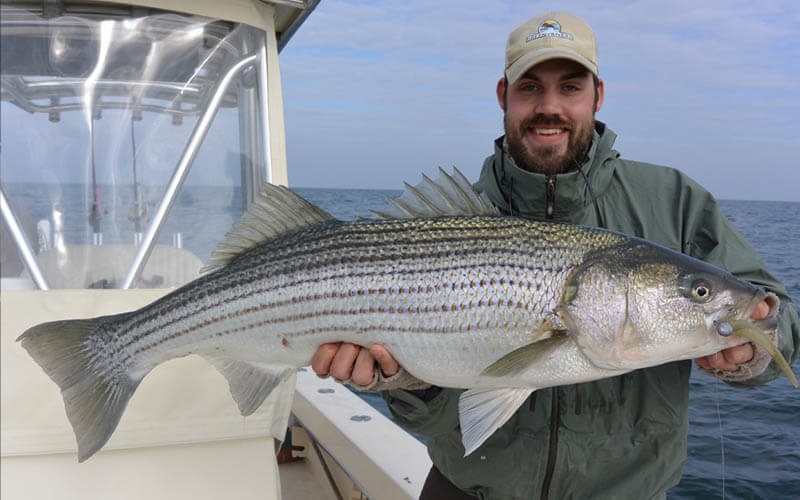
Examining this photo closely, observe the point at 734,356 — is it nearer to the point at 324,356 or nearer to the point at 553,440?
the point at 553,440

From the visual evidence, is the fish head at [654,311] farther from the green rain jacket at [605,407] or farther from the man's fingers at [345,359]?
the man's fingers at [345,359]

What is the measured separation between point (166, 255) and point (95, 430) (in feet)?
3.44

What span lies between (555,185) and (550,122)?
395mm

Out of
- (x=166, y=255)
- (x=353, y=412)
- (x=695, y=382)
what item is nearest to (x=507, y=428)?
(x=166, y=255)

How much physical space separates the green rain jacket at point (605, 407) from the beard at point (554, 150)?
110mm

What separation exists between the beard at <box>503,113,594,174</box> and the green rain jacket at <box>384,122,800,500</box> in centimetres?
11

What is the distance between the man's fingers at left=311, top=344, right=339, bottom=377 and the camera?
8.95ft

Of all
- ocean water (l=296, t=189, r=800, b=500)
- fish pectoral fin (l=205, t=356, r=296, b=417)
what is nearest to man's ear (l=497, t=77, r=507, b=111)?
fish pectoral fin (l=205, t=356, r=296, b=417)

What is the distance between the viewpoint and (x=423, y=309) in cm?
258

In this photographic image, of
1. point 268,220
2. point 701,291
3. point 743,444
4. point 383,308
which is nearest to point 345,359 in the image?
point 383,308

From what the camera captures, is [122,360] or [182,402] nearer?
[122,360]

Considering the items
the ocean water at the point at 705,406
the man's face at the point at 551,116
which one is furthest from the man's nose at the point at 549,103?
the ocean water at the point at 705,406

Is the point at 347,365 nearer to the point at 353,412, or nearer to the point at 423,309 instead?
the point at 423,309

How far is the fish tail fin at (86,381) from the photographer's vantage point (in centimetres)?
285
